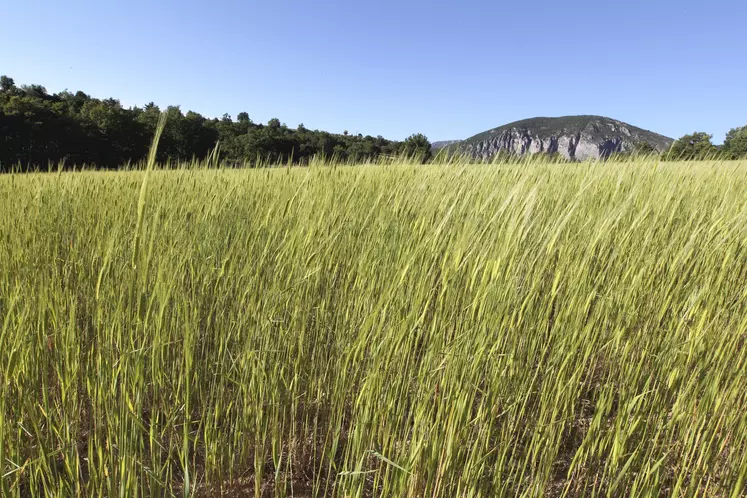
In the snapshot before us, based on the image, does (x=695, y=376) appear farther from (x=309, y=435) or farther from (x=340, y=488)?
(x=309, y=435)

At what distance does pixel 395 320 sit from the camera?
31.4 inches

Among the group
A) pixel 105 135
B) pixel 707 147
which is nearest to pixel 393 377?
pixel 707 147

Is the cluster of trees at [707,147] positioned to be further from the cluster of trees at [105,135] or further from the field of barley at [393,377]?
the cluster of trees at [105,135]

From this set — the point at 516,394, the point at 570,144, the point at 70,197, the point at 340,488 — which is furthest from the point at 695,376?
the point at 570,144

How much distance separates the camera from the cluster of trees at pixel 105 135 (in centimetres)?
2162

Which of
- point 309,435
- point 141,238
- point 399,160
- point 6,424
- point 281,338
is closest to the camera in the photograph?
point 141,238

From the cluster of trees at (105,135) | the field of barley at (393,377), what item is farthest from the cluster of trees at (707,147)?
the cluster of trees at (105,135)

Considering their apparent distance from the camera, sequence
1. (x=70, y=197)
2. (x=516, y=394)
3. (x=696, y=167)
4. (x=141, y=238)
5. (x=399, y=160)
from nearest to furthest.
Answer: (x=141, y=238) → (x=516, y=394) → (x=70, y=197) → (x=696, y=167) → (x=399, y=160)

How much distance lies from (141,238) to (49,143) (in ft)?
97.5

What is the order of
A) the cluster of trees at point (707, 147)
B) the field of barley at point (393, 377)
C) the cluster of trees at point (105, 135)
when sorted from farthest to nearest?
1. the cluster of trees at point (105, 135)
2. the cluster of trees at point (707, 147)
3. the field of barley at point (393, 377)

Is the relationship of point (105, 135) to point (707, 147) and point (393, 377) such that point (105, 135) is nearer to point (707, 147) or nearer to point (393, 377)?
point (707, 147)

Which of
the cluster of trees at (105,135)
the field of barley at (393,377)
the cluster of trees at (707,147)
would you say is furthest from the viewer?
the cluster of trees at (105,135)

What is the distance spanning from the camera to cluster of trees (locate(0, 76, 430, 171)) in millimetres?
21625

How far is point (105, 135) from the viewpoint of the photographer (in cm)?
2628
